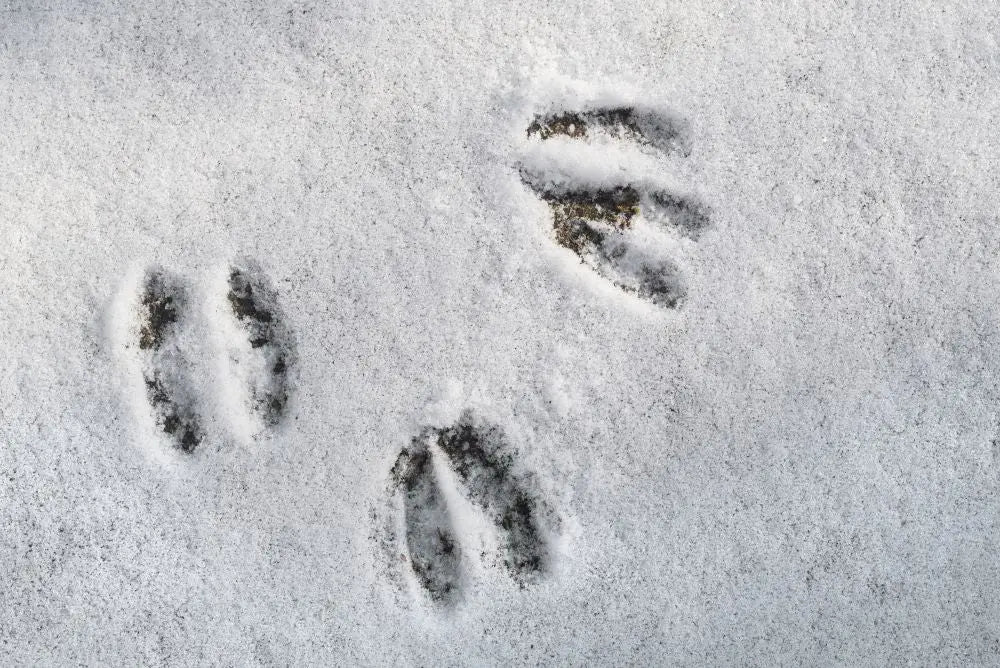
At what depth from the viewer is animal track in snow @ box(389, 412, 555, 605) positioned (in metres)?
0.79

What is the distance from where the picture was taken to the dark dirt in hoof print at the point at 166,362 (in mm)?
801

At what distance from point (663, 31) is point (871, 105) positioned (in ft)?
0.90

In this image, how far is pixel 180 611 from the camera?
817 mm

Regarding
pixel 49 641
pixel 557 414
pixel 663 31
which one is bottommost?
pixel 49 641

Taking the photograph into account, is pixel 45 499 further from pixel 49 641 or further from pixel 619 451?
pixel 619 451

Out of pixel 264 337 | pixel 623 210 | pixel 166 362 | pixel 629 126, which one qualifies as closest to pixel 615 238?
pixel 623 210

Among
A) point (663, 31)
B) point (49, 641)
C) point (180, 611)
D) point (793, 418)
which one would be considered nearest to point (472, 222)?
point (663, 31)

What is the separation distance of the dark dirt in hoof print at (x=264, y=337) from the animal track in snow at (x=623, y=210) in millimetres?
366

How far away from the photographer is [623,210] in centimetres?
78

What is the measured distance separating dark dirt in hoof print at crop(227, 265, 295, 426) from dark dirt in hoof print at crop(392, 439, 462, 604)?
0.58 ft

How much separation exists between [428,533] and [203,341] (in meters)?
0.37

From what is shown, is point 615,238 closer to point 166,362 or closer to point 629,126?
point 629,126

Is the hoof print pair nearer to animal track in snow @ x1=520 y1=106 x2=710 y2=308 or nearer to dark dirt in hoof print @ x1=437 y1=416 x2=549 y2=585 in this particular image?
dark dirt in hoof print @ x1=437 y1=416 x2=549 y2=585

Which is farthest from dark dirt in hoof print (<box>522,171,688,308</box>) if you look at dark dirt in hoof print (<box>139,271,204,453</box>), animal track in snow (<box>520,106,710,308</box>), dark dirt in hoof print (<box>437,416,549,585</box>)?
dark dirt in hoof print (<box>139,271,204,453</box>)
